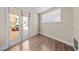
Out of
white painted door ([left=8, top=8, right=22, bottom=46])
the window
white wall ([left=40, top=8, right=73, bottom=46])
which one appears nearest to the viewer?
white painted door ([left=8, top=8, right=22, bottom=46])

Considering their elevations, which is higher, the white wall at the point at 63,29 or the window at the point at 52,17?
the window at the point at 52,17

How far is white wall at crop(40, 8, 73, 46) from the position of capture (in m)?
2.90

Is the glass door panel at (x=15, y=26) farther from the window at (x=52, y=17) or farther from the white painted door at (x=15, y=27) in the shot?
the window at (x=52, y=17)

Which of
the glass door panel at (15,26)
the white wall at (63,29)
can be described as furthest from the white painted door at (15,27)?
the white wall at (63,29)

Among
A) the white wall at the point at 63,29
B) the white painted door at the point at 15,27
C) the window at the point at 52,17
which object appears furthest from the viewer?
the window at the point at 52,17

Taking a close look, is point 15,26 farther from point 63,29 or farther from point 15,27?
point 63,29

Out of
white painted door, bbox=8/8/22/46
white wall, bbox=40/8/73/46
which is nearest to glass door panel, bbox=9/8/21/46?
white painted door, bbox=8/8/22/46

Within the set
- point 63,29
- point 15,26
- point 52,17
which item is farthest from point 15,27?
point 63,29

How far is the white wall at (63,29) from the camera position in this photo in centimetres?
290

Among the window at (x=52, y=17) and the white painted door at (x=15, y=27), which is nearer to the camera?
the white painted door at (x=15, y=27)

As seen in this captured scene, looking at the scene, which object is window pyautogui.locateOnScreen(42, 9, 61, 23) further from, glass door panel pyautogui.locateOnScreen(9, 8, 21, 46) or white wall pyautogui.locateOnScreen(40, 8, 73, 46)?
glass door panel pyautogui.locateOnScreen(9, 8, 21, 46)
